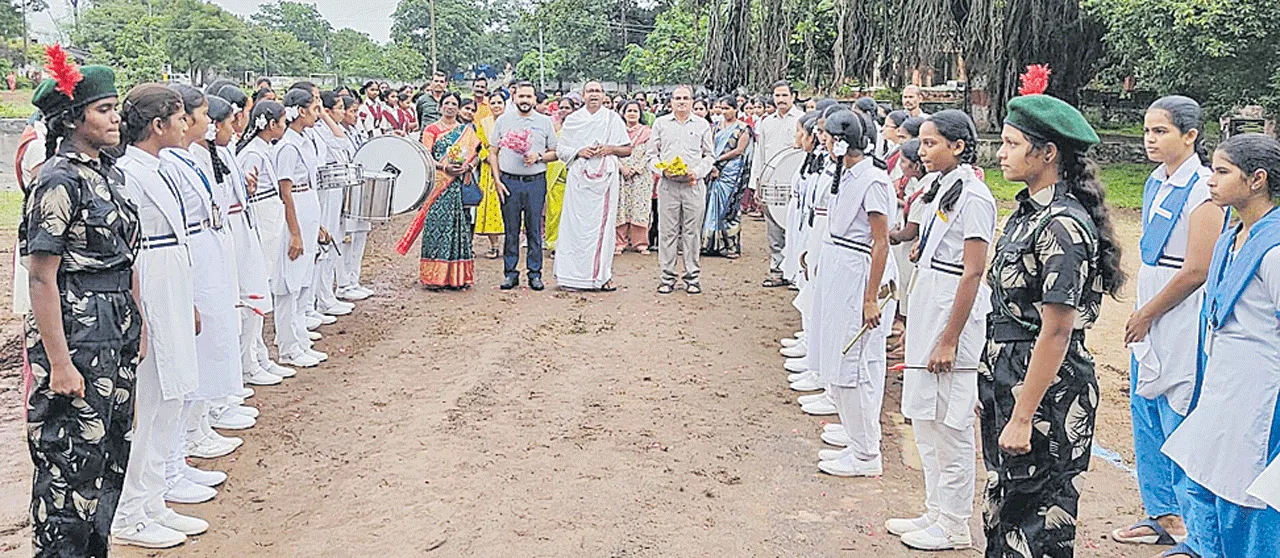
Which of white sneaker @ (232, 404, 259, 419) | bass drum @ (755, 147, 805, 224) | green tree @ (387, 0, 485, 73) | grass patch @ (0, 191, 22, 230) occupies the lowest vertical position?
white sneaker @ (232, 404, 259, 419)

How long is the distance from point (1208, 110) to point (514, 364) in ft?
44.4

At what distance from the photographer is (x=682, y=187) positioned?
937 cm

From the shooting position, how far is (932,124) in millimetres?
4109

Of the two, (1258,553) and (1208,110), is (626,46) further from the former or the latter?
(1258,553)

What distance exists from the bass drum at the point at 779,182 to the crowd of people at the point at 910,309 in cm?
278

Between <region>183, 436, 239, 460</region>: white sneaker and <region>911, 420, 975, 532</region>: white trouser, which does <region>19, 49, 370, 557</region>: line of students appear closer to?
<region>183, 436, 239, 460</region>: white sneaker

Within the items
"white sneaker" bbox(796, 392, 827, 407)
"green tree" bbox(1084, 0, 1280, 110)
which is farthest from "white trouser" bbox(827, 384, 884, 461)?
"green tree" bbox(1084, 0, 1280, 110)

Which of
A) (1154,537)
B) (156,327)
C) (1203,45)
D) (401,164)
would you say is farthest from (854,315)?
(1203,45)

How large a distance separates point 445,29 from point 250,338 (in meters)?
60.8

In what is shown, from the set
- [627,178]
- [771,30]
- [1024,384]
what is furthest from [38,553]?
[771,30]

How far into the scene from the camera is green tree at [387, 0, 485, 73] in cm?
6462

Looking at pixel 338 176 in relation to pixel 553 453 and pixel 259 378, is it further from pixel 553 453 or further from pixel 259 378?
pixel 553 453

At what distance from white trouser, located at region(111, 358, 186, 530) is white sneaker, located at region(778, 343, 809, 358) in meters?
4.20

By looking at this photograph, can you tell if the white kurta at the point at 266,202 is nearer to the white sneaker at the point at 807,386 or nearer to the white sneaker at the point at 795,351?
the white sneaker at the point at 807,386
